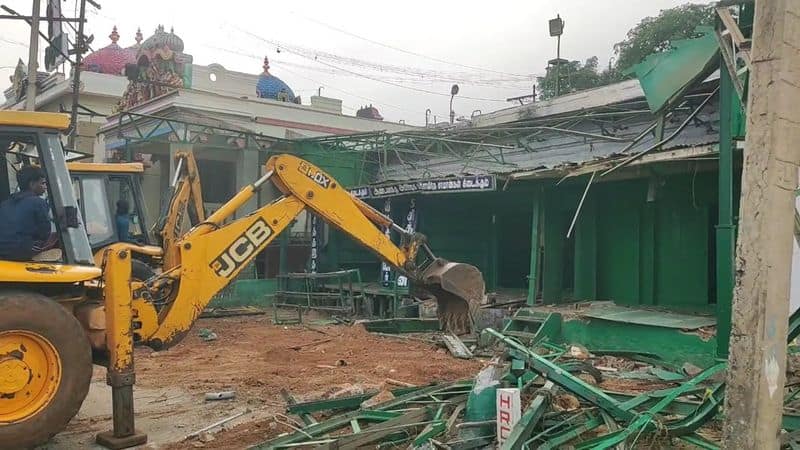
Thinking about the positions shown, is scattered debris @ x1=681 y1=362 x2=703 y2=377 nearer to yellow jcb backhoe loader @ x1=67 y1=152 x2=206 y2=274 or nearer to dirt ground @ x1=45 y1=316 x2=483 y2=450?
dirt ground @ x1=45 y1=316 x2=483 y2=450

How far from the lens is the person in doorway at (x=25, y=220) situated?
5.85 meters

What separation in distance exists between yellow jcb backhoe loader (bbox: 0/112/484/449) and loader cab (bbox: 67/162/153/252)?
350 cm

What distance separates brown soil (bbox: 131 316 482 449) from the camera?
8.43m

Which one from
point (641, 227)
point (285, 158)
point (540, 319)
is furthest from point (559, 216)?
point (285, 158)

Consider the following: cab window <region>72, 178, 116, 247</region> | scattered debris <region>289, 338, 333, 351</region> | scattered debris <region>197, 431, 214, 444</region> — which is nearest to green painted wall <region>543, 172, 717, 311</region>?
scattered debris <region>289, 338, 333, 351</region>

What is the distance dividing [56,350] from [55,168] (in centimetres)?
155

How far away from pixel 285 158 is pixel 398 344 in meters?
4.80

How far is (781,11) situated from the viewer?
11.4 feet

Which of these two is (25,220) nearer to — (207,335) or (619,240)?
(207,335)

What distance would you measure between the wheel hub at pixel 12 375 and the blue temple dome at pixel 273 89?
916 inches

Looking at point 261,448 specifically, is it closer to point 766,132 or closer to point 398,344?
point 766,132

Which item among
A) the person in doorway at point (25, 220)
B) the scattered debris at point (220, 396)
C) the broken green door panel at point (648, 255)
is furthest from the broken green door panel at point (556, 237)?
the person in doorway at point (25, 220)

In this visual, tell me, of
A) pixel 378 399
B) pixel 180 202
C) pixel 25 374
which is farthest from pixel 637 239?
pixel 25 374

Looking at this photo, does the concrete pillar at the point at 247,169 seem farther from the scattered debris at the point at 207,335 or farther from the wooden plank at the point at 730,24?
the wooden plank at the point at 730,24
